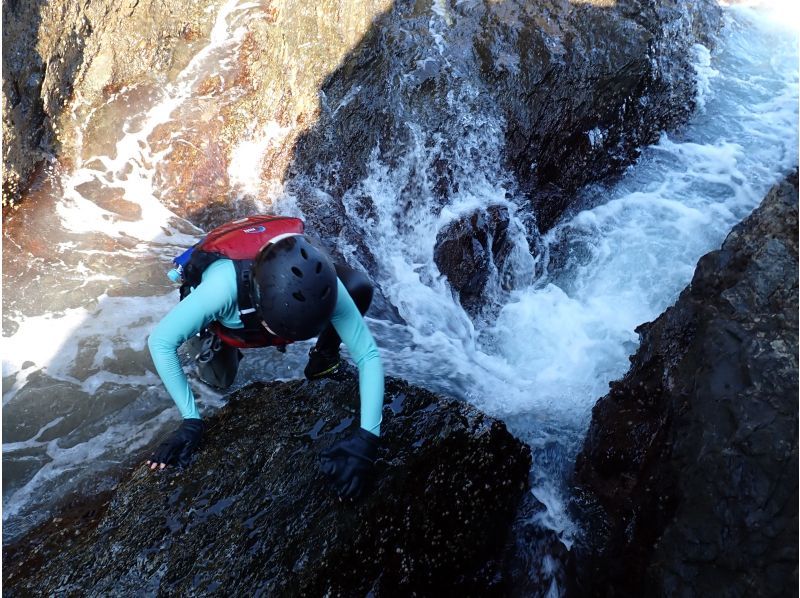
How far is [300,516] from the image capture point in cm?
327

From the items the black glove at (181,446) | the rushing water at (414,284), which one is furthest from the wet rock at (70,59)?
the black glove at (181,446)

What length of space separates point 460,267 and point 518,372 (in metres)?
1.38

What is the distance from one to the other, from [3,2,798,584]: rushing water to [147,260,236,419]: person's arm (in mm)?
1761

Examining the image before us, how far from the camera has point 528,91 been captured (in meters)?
6.67

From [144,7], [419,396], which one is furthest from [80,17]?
[419,396]

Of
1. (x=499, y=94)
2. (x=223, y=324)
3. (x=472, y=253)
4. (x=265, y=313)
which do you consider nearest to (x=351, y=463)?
(x=265, y=313)

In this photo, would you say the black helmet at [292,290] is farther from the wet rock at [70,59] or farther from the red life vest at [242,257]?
the wet rock at [70,59]

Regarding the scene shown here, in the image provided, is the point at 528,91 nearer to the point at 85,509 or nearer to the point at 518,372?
the point at 518,372

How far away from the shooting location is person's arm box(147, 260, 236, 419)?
311 centimetres

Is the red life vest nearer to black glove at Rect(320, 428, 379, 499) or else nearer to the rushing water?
black glove at Rect(320, 428, 379, 499)

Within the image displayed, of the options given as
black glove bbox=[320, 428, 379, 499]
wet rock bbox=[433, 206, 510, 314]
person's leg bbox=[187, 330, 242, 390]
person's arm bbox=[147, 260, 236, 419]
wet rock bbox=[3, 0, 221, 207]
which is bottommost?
wet rock bbox=[433, 206, 510, 314]

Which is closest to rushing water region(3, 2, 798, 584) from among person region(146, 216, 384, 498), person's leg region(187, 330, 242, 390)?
person's leg region(187, 330, 242, 390)

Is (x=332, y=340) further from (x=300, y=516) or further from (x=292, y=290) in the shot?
(x=300, y=516)

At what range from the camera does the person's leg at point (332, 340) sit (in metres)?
3.83
